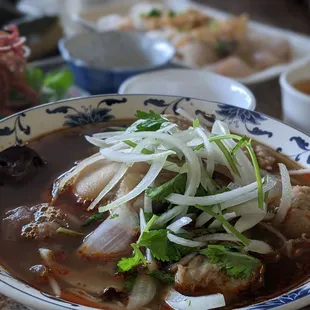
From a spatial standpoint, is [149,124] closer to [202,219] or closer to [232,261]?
[202,219]

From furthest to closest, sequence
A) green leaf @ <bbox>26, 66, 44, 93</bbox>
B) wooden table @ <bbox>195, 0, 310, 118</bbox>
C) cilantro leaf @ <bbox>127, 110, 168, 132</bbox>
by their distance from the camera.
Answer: wooden table @ <bbox>195, 0, 310, 118</bbox>
green leaf @ <bbox>26, 66, 44, 93</bbox>
cilantro leaf @ <bbox>127, 110, 168, 132</bbox>

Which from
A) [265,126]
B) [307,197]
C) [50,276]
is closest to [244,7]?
[265,126]

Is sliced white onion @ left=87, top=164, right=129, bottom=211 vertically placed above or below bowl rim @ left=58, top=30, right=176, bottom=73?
above

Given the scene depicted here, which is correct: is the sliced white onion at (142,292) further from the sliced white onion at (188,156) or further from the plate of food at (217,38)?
the plate of food at (217,38)

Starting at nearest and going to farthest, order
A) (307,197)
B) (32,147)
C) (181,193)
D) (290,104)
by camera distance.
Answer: (181,193), (307,197), (32,147), (290,104)

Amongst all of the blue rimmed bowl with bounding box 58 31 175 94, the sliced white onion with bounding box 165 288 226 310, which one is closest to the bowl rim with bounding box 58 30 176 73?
the blue rimmed bowl with bounding box 58 31 175 94

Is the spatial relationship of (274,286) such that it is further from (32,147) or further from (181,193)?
(32,147)

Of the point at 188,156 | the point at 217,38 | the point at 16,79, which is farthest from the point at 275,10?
the point at 188,156

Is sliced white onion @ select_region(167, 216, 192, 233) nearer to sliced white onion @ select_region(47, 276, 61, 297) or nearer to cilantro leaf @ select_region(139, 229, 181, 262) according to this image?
cilantro leaf @ select_region(139, 229, 181, 262)

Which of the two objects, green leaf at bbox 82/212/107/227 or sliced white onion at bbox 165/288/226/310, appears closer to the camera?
sliced white onion at bbox 165/288/226/310
